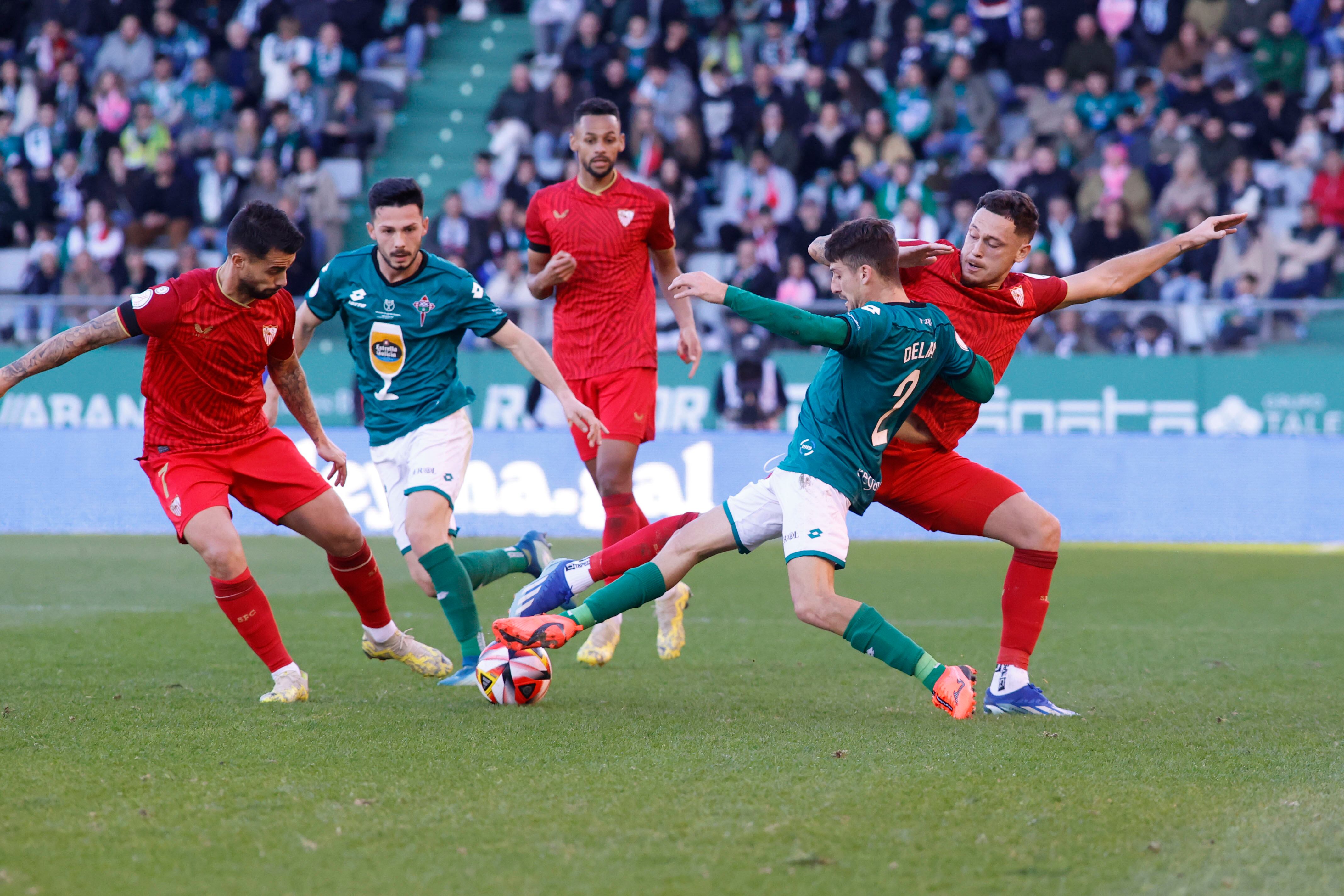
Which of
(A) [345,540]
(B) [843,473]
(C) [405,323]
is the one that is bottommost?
(A) [345,540]

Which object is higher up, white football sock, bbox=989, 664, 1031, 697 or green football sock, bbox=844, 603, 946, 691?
green football sock, bbox=844, 603, 946, 691

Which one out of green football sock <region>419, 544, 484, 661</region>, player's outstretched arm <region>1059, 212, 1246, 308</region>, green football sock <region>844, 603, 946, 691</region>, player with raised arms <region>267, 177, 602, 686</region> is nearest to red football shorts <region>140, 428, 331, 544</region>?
player with raised arms <region>267, 177, 602, 686</region>

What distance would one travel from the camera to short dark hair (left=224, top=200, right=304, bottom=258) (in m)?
5.08

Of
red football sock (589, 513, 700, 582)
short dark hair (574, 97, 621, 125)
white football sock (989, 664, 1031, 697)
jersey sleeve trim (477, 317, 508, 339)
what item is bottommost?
white football sock (989, 664, 1031, 697)

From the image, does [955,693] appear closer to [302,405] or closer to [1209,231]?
[1209,231]

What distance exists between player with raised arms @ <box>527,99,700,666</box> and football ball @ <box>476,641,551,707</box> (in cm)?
146

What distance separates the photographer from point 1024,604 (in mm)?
5305

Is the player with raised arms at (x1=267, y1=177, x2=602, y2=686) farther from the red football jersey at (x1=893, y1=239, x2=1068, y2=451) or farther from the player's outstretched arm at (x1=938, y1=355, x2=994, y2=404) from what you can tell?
the player's outstretched arm at (x1=938, y1=355, x2=994, y2=404)

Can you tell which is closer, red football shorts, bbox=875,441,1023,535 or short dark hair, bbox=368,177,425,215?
red football shorts, bbox=875,441,1023,535

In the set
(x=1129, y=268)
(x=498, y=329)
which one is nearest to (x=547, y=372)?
(x=498, y=329)

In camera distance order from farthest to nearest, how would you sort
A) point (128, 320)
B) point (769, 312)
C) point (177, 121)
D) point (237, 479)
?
point (177, 121) → point (237, 479) → point (128, 320) → point (769, 312)

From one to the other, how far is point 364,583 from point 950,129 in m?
12.3

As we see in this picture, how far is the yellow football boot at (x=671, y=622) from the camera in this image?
645cm

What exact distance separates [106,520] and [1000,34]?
11465mm
